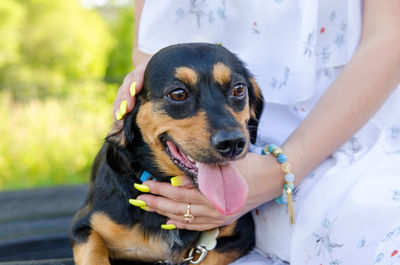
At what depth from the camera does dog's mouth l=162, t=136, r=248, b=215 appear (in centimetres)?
186

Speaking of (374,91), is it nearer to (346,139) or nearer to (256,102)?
(346,139)

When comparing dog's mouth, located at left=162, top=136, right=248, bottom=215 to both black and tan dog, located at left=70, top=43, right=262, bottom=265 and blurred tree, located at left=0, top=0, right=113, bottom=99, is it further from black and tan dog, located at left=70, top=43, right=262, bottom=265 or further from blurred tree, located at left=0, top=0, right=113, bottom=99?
blurred tree, located at left=0, top=0, right=113, bottom=99

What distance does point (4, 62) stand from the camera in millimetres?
18500

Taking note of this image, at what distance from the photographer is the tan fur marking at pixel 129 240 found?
2234mm

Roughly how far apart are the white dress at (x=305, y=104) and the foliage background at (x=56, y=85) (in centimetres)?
96

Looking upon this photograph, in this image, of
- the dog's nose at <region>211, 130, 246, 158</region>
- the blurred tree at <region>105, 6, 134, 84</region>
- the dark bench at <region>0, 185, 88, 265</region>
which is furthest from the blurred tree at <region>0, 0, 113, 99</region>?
the dog's nose at <region>211, 130, 246, 158</region>

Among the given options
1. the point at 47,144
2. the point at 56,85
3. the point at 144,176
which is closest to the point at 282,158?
the point at 144,176

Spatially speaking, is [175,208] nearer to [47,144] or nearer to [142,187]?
[142,187]

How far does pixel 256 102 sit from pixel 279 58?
0.83ft

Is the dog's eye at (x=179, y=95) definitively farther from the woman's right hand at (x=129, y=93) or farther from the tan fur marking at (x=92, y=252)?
the tan fur marking at (x=92, y=252)

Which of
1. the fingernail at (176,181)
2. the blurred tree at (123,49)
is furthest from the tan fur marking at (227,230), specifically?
the blurred tree at (123,49)

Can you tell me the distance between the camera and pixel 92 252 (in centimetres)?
211

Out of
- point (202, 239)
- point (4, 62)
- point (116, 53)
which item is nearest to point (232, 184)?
point (202, 239)

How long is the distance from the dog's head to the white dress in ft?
0.61
